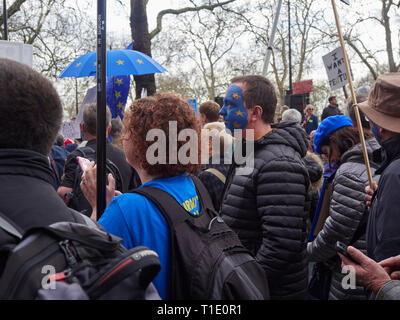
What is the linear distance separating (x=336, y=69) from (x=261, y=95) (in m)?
1.60

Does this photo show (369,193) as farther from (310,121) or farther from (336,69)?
(310,121)

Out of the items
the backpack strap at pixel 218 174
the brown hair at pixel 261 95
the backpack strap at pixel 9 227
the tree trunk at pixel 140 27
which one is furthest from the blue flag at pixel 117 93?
the backpack strap at pixel 9 227

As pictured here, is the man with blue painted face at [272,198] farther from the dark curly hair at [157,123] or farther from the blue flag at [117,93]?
the blue flag at [117,93]

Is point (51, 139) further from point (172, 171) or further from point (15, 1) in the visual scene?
point (15, 1)

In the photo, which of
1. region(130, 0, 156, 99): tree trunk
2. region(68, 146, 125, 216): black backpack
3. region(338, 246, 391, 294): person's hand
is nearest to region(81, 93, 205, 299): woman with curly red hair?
region(338, 246, 391, 294): person's hand

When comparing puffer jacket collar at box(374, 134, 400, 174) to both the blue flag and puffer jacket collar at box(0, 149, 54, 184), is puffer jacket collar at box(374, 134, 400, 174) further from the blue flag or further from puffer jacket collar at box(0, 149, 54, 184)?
the blue flag

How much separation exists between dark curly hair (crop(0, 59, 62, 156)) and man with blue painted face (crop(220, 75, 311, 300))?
4.61 ft

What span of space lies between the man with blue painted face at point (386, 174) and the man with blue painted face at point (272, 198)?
0.43m

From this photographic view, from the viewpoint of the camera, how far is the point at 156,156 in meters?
1.78

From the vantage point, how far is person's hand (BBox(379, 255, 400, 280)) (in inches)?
70.7

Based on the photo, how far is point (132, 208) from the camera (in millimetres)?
1601

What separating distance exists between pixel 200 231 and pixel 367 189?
1358 millimetres

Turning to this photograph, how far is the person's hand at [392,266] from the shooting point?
180cm

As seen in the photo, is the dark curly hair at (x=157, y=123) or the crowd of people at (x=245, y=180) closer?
the crowd of people at (x=245, y=180)
